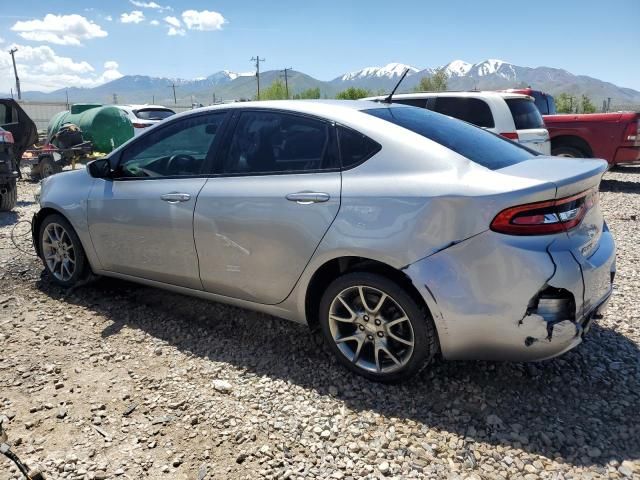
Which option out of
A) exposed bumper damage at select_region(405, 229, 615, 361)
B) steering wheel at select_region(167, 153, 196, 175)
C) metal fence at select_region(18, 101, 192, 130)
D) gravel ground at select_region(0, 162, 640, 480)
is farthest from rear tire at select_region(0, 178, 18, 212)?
metal fence at select_region(18, 101, 192, 130)

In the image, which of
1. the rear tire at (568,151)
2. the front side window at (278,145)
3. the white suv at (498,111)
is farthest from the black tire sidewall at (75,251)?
the rear tire at (568,151)

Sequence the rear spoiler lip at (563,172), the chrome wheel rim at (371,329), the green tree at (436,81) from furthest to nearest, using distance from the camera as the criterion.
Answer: the green tree at (436,81) < the chrome wheel rim at (371,329) < the rear spoiler lip at (563,172)

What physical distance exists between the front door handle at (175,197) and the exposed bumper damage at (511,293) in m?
1.65

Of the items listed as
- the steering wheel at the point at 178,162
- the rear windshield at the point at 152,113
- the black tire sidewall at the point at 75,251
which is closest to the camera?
the steering wheel at the point at 178,162

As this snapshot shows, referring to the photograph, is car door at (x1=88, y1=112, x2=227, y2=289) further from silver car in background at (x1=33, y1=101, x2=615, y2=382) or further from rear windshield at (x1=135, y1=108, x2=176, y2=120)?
rear windshield at (x1=135, y1=108, x2=176, y2=120)

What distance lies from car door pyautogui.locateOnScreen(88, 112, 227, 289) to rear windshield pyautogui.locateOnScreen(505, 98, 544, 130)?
5968 mm

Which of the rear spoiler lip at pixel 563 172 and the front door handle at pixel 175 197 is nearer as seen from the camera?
the rear spoiler lip at pixel 563 172

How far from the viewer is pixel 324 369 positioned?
309cm

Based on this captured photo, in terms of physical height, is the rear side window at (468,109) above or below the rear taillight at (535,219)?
above

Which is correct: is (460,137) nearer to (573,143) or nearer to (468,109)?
(468,109)

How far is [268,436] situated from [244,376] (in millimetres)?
601

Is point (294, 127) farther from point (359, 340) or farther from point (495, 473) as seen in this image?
point (495, 473)

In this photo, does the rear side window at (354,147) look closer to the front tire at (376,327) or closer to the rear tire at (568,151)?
the front tire at (376,327)

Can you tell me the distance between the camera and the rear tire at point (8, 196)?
8.05 m
